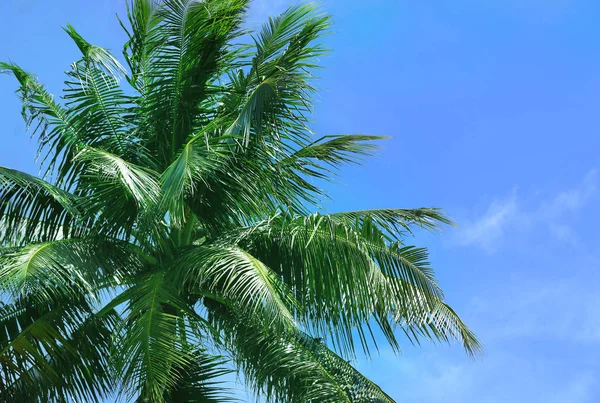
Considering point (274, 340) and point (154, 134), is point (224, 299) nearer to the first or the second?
point (274, 340)

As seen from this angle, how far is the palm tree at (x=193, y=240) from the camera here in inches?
343

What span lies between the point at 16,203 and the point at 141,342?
2838 millimetres

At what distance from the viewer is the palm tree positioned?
8.71 m

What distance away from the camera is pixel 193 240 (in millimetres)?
10406

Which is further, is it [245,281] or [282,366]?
[282,366]

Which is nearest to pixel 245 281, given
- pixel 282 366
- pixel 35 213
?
pixel 282 366

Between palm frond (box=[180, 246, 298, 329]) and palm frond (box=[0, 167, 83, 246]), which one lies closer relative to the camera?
palm frond (box=[180, 246, 298, 329])

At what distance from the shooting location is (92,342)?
31.7 feet

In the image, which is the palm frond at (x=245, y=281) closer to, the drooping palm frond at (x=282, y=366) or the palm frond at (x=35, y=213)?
the drooping palm frond at (x=282, y=366)

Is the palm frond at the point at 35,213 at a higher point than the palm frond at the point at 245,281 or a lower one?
higher

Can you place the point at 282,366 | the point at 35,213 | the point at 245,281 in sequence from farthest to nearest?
the point at 35,213, the point at 282,366, the point at 245,281

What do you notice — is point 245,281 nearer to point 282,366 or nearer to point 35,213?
point 282,366

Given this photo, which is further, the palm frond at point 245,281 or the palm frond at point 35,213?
the palm frond at point 35,213

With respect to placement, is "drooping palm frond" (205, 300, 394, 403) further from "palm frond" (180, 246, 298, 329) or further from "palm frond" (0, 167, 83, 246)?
"palm frond" (0, 167, 83, 246)
